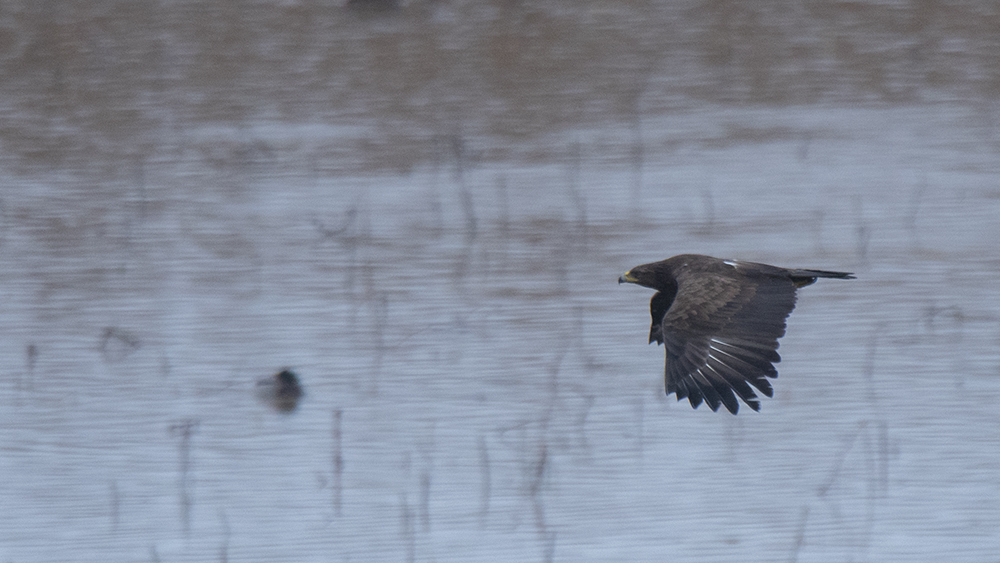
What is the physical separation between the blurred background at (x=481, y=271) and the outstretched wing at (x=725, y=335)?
488mm

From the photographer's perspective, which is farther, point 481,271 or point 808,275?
point 481,271

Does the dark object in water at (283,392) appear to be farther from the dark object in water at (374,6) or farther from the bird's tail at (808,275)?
the dark object in water at (374,6)

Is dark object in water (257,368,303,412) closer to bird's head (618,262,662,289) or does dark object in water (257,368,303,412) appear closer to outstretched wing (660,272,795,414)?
bird's head (618,262,662,289)

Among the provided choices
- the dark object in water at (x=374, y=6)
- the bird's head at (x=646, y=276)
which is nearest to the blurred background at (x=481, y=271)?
the dark object in water at (x=374, y=6)

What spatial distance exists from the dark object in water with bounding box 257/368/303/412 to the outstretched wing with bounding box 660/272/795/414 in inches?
58.4

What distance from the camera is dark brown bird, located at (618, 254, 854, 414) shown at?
4.50 metres

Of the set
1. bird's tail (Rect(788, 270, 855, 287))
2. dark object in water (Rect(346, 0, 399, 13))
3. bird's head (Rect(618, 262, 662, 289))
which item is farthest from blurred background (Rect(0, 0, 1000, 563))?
bird's tail (Rect(788, 270, 855, 287))

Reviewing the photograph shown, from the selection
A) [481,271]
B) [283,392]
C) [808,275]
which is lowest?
[283,392]

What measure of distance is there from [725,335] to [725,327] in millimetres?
42

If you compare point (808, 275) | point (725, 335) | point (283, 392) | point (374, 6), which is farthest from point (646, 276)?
point (374, 6)

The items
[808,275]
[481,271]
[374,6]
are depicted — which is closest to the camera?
[808,275]

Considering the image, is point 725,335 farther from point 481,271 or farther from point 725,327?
point 481,271

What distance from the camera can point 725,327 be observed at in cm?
468

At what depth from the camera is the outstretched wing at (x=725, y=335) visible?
4.49 m
